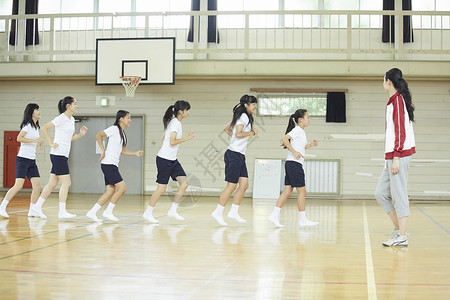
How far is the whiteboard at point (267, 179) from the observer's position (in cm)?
1223

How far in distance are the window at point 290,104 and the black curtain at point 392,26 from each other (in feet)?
6.11

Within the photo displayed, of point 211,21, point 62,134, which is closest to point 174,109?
point 62,134

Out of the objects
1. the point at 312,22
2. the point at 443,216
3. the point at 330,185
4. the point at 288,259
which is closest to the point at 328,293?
the point at 288,259

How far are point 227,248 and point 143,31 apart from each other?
9408 millimetres

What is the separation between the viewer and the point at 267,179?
12.3 meters

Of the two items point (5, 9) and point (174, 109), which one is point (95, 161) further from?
point (174, 109)

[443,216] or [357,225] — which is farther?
[443,216]

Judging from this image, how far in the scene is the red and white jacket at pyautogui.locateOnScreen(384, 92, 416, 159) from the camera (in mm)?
4652

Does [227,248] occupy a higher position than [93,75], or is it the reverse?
[93,75]

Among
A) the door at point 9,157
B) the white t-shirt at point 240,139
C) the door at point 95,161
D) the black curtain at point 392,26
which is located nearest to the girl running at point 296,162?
the white t-shirt at point 240,139

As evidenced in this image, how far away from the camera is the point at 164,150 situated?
6340 mm

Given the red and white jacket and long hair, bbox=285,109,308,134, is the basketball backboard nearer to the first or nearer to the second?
long hair, bbox=285,109,308,134

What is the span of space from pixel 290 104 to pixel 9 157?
652cm

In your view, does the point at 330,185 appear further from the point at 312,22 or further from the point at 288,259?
the point at 288,259
